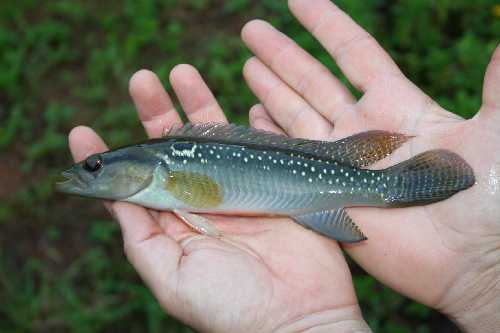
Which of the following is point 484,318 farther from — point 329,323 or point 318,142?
point 318,142

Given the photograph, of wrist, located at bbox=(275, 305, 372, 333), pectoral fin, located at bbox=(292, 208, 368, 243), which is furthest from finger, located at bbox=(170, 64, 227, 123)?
wrist, located at bbox=(275, 305, 372, 333)

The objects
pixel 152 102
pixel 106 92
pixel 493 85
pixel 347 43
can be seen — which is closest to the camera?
pixel 493 85

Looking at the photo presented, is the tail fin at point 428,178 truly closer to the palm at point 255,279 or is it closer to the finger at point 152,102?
the palm at point 255,279

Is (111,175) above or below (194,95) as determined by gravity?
below

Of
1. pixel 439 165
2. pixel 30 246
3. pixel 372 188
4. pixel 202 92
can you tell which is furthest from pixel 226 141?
pixel 30 246

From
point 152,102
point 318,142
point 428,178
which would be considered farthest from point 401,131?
point 152,102

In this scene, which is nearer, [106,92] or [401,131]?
[401,131]

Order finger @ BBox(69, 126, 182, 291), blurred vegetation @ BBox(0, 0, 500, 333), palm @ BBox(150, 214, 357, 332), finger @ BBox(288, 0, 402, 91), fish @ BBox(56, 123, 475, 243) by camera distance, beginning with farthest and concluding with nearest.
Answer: blurred vegetation @ BBox(0, 0, 500, 333)
finger @ BBox(288, 0, 402, 91)
fish @ BBox(56, 123, 475, 243)
finger @ BBox(69, 126, 182, 291)
palm @ BBox(150, 214, 357, 332)

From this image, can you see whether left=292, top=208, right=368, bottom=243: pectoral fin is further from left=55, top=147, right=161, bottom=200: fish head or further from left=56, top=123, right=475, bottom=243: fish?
left=55, top=147, right=161, bottom=200: fish head

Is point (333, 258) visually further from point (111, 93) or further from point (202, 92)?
point (111, 93)
